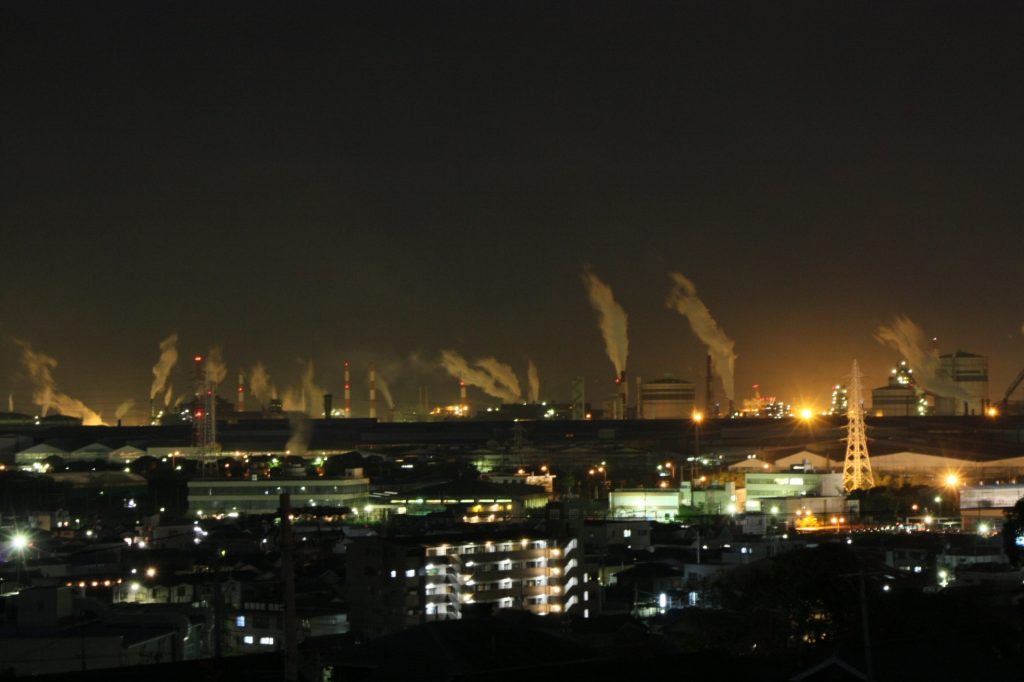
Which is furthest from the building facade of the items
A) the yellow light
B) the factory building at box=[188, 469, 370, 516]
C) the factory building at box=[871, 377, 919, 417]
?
the factory building at box=[871, 377, 919, 417]

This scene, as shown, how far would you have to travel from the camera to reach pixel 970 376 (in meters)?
35.6

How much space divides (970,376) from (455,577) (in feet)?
94.7

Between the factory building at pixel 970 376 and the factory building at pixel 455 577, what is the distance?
90.9ft

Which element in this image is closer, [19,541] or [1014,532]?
[1014,532]

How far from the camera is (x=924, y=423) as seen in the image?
32.0m

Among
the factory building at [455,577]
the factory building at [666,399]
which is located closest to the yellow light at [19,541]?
the factory building at [455,577]

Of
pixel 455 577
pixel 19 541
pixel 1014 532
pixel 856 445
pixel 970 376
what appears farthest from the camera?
pixel 970 376

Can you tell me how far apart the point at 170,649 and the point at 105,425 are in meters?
33.7

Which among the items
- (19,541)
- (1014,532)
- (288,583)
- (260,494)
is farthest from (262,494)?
(288,583)

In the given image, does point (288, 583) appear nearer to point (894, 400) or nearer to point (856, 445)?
point (856, 445)

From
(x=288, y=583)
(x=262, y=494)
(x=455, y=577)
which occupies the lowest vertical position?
(x=455, y=577)

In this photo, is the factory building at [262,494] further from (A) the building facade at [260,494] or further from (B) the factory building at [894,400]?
(B) the factory building at [894,400]

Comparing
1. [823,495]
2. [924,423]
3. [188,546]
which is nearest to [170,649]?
[188,546]

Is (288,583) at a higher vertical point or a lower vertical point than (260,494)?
higher
